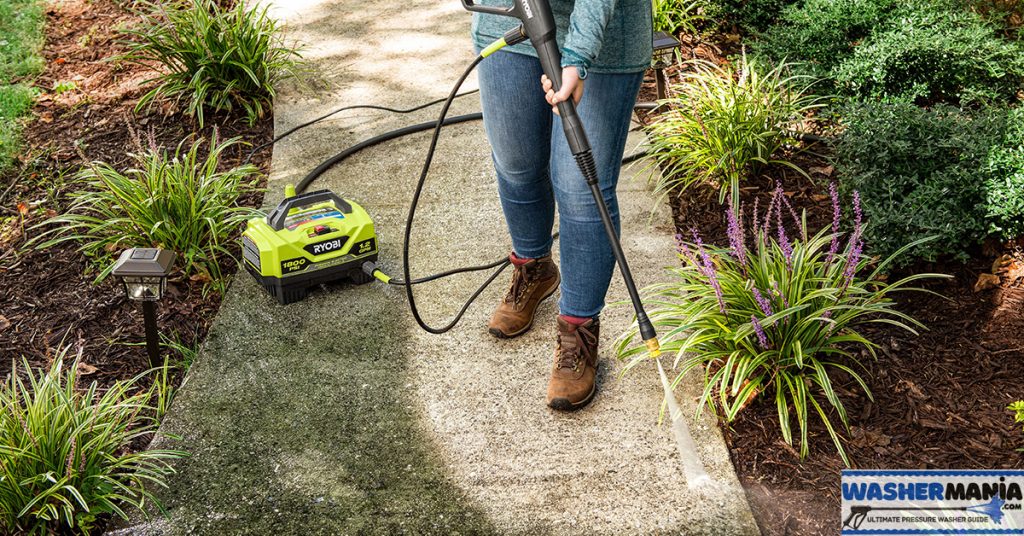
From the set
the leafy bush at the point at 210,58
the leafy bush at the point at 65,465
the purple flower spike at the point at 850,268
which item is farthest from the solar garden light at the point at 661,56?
the leafy bush at the point at 65,465

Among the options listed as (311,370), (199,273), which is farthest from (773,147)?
(199,273)

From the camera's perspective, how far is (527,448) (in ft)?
7.95

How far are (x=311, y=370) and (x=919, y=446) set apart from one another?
5.70 ft

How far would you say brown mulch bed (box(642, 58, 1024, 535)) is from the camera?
2275mm

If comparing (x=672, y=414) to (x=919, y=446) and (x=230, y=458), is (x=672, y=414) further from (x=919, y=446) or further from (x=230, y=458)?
(x=230, y=458)

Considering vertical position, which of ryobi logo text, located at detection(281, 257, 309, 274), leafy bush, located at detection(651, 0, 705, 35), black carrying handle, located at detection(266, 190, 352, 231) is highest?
leafy bush, located at detection(651, 0, 705, 35)

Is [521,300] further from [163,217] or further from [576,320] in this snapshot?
[163,217]

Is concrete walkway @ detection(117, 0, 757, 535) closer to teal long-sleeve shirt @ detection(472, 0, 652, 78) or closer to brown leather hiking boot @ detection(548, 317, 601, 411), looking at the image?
brown leather hiking boot @ detection(548, 317, 601, 411)

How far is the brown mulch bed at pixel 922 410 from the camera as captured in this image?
2.28 meters

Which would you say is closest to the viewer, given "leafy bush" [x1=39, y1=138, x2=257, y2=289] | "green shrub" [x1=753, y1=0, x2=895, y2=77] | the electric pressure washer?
the electric pressure washer

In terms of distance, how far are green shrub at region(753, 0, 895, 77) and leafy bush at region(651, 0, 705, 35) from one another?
0.56 meters

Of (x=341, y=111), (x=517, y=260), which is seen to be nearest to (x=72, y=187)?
(x=341, y=111)

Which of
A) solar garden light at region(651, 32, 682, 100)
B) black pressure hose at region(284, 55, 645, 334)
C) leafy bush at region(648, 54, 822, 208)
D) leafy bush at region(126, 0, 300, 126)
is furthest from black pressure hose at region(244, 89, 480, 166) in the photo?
leafy bush at region(648, 54, 822, 208)

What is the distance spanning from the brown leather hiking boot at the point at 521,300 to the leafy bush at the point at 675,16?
198 centimetres
